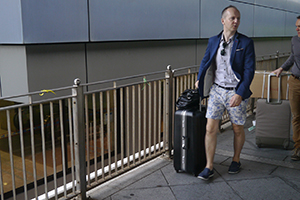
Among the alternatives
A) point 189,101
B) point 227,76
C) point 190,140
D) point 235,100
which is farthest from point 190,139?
point 227,76

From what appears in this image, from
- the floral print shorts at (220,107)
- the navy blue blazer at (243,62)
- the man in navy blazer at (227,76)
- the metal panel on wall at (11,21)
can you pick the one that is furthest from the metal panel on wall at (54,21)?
the navy blue blazer at (243,62)

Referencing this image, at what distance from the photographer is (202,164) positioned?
415 cm

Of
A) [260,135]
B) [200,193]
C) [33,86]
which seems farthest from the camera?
[260,135]

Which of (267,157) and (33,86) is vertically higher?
(33,86)

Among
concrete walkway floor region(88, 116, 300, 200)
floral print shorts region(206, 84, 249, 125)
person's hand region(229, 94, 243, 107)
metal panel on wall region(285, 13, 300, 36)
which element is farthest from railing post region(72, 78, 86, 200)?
metal panel on wall region(285, 13, 300, 36)

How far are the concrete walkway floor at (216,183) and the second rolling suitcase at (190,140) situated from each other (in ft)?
0.54

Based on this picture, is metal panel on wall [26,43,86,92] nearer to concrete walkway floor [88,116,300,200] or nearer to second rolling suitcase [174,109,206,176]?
concrete walkway floor [88,116,300,200]

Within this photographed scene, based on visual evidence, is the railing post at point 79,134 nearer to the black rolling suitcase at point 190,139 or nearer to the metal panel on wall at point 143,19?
the black rolling suitcase at point 190,139

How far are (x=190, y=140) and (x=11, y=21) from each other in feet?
9.58

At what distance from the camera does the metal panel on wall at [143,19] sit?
533 centimetres

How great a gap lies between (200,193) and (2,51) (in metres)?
3.52

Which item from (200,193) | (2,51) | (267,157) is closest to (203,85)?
(200,193)

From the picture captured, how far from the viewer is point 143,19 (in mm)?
6188

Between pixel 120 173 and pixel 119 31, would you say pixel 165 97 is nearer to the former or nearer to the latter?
pixel 120 173
